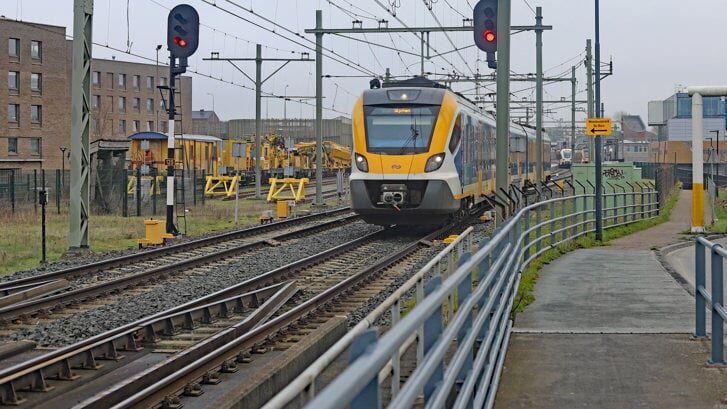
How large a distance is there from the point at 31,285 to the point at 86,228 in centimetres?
578

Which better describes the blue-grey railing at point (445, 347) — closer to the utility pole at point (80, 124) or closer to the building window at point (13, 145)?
the utility pole at point (80, 124)

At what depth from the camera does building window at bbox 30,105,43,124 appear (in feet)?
218

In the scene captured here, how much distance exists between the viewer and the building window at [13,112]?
213 feet

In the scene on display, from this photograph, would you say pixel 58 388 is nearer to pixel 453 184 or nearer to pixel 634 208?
pixel 453 184

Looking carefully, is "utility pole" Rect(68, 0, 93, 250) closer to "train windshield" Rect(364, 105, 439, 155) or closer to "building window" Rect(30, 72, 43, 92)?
"train windshield" Rect(364, 105, 439, 155)

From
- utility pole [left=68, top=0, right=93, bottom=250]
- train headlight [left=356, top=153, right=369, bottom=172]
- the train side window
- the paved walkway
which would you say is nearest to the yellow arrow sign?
the train side window

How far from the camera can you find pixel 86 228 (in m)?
20.5

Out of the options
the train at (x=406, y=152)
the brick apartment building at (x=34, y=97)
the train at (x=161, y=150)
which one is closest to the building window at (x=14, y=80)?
the brick apartment building at (x=34, y=97)

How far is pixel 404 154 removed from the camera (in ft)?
72.0

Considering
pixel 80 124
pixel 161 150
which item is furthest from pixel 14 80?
pixel 80 124

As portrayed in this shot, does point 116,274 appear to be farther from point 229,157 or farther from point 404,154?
point 229,157

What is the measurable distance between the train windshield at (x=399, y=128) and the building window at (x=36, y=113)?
4950 centimetres

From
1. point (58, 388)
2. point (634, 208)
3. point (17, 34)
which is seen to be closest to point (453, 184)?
point (634, 208)

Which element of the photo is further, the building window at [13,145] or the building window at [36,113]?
the building window at [36,113]
